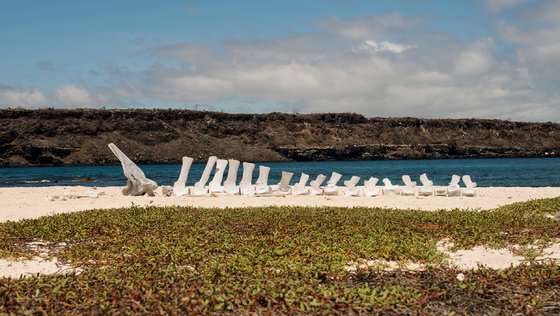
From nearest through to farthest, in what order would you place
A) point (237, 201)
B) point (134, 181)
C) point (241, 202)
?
point (241, 202) < point (237, 201) < point (134, 181)

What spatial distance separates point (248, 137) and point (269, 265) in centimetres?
9808

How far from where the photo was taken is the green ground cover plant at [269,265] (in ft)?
21.7

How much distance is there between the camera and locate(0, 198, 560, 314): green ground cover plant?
6.62 m

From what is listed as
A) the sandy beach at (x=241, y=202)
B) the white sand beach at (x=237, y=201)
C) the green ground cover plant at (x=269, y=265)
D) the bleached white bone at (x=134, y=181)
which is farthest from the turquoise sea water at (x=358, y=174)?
the green ground cover plant at (x=269, y=265)

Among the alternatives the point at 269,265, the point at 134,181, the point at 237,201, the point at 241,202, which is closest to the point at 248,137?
the point at 134,181

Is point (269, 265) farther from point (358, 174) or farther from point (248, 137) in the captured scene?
point (248, 137)

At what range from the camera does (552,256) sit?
380 inches

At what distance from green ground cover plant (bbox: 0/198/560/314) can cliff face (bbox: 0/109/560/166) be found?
82462 millimetres

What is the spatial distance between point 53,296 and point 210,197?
612 inches

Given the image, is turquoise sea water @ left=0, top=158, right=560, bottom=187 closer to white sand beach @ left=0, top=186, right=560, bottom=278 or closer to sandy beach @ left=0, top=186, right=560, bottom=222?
white sand beach @ left=0, top=186, right=560, bottom=278

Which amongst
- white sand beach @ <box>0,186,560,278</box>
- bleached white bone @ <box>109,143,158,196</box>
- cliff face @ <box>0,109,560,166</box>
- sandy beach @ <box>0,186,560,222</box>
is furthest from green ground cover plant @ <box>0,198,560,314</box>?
cliff face @ <box>0,109,560,166</box>

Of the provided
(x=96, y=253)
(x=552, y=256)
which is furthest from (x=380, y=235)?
(x=96, y=253)

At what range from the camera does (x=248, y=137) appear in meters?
106

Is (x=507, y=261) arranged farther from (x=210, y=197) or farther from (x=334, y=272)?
(x=210, y=197)
